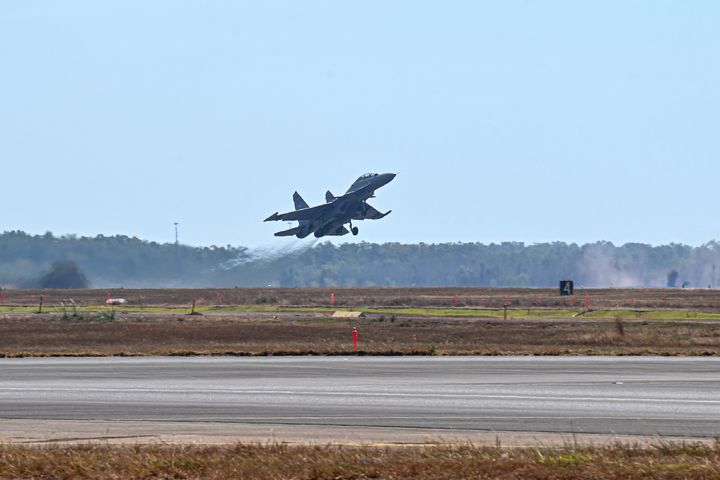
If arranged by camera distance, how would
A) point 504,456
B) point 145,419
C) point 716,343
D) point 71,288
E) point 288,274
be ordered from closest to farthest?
point 504,456 < point 145,419 < point 716,343 < point 71,288 < point 288,274

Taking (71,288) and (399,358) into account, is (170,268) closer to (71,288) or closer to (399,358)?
(71,288)

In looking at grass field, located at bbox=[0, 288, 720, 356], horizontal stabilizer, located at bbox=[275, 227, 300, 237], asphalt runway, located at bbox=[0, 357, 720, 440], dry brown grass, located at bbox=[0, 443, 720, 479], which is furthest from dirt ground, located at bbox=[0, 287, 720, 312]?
dry brown grass, located at bbox=[0, 443, 720, 479]

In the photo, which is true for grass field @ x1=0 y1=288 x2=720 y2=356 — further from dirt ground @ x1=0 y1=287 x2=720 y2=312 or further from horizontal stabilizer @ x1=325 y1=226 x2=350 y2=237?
horizontal stabilizer @ x1=325 y1=226 x2=350 y2=237

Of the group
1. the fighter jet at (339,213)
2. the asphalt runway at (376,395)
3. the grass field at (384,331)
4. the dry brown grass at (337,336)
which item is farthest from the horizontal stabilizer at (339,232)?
the asphalt runway at (376,395)

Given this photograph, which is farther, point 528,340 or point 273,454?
point 528,340

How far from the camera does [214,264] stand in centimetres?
12050

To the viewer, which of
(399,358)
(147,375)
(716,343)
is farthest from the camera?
(716,343)

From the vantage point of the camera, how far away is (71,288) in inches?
4550

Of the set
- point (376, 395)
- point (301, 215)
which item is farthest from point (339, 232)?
point (376, 395)

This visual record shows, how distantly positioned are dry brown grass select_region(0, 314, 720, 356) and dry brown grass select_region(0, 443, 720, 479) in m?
22.6

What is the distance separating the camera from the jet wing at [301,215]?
100 m

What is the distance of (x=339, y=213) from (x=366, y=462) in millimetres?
85051

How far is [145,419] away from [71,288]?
9739 cm

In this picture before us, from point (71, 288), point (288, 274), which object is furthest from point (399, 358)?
point (288, 274)
